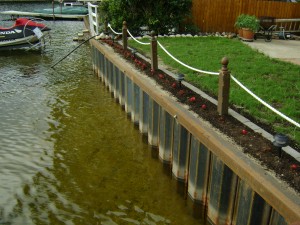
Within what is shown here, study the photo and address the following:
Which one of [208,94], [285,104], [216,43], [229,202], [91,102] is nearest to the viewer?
[229,202]

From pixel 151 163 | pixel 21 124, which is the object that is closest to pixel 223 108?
pixel 151 163

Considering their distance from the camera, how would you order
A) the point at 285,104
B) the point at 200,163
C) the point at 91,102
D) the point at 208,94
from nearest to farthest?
the point at 200,163 < the point at 285,104 < the point at 208,94 < the point at 91,102

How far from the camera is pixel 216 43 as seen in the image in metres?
14.1

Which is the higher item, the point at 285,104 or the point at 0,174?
the point at 285,104

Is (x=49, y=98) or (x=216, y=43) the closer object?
(x=49, y=98)

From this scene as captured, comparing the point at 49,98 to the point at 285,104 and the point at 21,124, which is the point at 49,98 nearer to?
the point at 21,124

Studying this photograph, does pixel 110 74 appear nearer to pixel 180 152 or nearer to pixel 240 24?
pixel 180 152

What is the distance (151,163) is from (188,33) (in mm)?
10143

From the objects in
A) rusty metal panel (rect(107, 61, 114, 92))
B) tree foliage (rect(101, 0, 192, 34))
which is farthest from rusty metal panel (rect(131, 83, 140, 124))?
tree foliage (rect(101, 0, 192, 34))

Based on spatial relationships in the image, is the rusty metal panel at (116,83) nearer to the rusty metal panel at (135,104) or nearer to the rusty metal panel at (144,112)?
the rusty metal panel at (135,104)

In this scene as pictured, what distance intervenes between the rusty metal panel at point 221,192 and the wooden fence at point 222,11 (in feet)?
40.9

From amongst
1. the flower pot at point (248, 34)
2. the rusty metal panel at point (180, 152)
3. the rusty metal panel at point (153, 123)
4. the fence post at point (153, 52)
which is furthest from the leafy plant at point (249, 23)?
the rusty metal panel at point (180, 152)

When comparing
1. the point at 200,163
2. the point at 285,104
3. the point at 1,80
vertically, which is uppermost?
the point at 285,104

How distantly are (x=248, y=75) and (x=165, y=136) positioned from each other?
322cm
